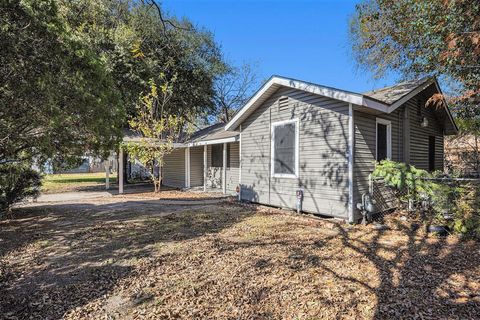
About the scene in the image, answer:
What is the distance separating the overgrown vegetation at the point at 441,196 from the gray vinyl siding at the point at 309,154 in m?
1.06

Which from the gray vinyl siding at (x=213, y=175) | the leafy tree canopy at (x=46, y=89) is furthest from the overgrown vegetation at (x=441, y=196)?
the gray vinyl siding at (x=213, y=175)

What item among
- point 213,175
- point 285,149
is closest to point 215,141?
point 213,175

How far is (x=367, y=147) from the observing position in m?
7.14

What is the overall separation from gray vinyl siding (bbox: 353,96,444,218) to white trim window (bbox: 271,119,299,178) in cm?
178

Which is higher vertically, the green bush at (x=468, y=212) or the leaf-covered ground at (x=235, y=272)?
the green bush at (x=468, y=212)

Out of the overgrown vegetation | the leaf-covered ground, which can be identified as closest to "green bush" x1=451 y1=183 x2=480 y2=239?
the overgrown vegetation

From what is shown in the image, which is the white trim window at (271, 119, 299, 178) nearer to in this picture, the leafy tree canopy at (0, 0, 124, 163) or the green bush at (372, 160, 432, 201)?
the green bush at (372, 160, 432, 201)

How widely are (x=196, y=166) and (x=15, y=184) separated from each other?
8.81 metres

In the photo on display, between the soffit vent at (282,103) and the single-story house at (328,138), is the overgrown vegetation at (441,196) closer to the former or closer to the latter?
the single-story house at (328,138)

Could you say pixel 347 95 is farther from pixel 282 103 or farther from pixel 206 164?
pixel 206 164

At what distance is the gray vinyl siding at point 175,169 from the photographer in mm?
15945

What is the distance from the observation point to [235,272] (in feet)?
13.1

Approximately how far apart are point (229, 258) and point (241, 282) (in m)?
0.90

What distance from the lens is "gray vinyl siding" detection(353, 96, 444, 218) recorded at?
6914 millimetres
